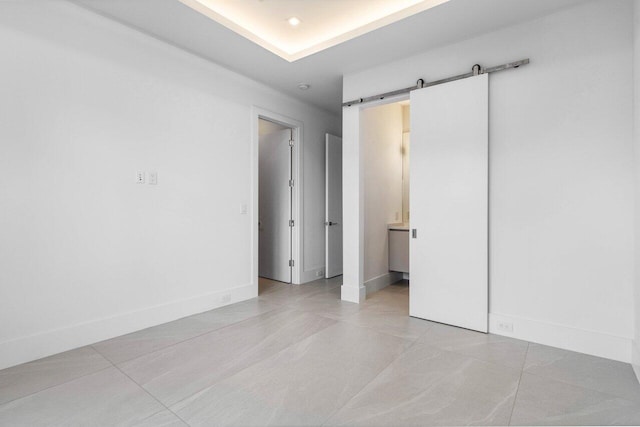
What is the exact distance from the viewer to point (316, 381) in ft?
6.66

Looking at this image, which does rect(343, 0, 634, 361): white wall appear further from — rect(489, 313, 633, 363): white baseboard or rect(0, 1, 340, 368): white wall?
rect(0, 1, 340, 368): white wall

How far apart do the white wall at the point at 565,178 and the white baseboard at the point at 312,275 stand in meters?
2.59

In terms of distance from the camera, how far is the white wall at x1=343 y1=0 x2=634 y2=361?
7.63ft

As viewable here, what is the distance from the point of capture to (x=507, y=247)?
2.76 meters

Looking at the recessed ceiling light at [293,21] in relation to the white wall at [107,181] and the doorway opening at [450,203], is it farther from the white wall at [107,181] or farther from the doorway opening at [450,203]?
the doorway opening at [450,203]

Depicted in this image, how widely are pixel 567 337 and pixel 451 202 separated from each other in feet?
4.46

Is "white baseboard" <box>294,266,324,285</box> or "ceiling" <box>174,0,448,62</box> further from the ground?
"ceiling" <box>174,0,448,62</box>

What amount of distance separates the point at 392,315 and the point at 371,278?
3.09 ft

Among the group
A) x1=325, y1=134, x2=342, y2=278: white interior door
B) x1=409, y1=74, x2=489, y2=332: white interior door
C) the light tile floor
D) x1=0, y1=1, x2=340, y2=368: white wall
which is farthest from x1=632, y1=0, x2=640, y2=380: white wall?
x1=0, y1=1, x2=340, y2=368: white wall

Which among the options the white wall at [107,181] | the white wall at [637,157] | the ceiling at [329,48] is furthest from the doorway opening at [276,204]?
the white wall at [637,157]

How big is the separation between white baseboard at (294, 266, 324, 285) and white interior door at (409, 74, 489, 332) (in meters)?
1.87

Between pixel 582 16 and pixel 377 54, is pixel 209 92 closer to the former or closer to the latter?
pixel 377 54

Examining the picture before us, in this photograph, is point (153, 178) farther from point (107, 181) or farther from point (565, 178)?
point (565, 178)

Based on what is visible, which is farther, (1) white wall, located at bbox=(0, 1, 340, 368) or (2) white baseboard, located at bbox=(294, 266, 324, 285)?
(2) white baseboard, located at bbox=(294, 266, 324, 285)
